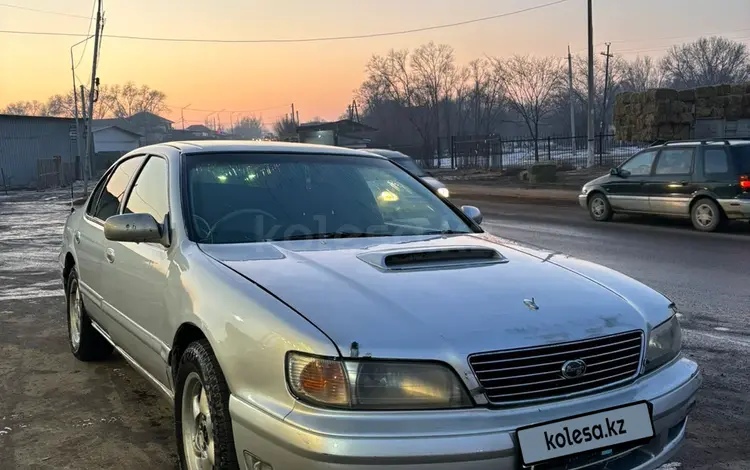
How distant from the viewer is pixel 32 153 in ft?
142

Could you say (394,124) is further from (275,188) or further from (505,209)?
(275,188)

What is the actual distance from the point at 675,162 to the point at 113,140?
70.8m

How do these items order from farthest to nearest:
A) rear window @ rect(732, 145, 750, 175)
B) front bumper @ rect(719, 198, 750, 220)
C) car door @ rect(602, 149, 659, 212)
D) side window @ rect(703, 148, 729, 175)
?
car door @ rect(602, 149, 659, 212) → side window @ rect(703, 148, 729, 175) → rear window @ rect(732, 145, 750, 175) → front bumper @ rect(719, 198, 750, 220)

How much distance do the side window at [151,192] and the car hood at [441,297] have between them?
66cm

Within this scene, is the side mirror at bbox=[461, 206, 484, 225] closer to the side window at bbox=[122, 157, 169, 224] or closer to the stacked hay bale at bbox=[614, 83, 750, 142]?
the side window at bbox=[122, 157, 169, 224]

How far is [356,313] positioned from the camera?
240 cm

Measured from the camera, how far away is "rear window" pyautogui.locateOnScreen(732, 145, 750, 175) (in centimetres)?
1216

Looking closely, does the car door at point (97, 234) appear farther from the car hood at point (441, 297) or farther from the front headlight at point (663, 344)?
the front headlight at point (663, 344)

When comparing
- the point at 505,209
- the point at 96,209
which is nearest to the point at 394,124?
the point at 505,209

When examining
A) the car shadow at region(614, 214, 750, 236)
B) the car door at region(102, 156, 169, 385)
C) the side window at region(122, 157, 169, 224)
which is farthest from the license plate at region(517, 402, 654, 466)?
the car shadow at region(614, 214, 750, 236)

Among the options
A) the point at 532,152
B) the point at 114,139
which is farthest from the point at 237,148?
the point at 114,139

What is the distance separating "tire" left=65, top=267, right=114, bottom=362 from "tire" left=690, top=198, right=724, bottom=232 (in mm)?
10821

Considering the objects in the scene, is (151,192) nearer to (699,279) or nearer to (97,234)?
(97,234)

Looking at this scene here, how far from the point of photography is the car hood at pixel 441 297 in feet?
7.57
